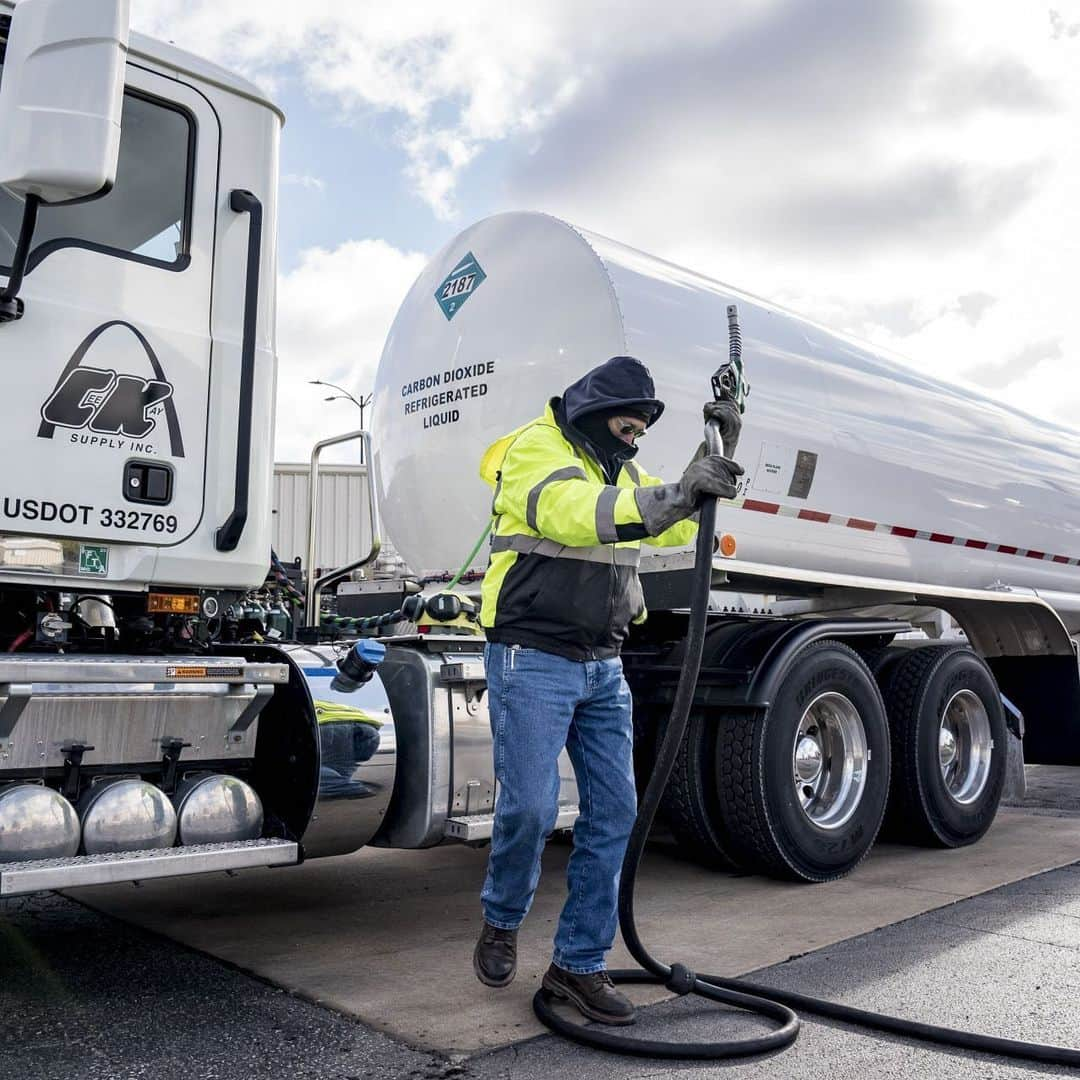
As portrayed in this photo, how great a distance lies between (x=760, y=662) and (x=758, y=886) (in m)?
0.98

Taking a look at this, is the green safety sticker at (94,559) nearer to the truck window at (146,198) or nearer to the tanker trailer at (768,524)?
the truck window at (146,198)

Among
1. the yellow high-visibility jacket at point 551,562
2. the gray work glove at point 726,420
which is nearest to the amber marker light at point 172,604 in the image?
the yellow high-visibility jacket at point 551,562

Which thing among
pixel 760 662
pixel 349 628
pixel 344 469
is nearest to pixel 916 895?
pixel 760 662

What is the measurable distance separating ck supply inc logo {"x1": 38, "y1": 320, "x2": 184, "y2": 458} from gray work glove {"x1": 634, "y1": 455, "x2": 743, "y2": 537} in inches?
60.1

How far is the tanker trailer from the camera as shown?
502 cm

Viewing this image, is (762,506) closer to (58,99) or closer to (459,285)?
(459,285)

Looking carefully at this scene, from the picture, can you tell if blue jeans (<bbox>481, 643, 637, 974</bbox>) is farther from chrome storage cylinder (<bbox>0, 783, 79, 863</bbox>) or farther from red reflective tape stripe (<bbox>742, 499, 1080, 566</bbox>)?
red reflective tape stripe (<bbox>742, 499, 1080, 566</bbox>)

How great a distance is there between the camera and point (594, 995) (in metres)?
3.27

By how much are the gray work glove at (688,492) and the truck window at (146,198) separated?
1754mm

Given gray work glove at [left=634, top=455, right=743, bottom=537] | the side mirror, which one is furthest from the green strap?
the side mirror

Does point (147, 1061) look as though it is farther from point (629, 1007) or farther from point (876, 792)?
point (876, 792)

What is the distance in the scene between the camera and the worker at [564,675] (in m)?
3.35

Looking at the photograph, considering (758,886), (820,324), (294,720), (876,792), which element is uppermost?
(820,324)

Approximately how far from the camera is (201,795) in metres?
3.53
